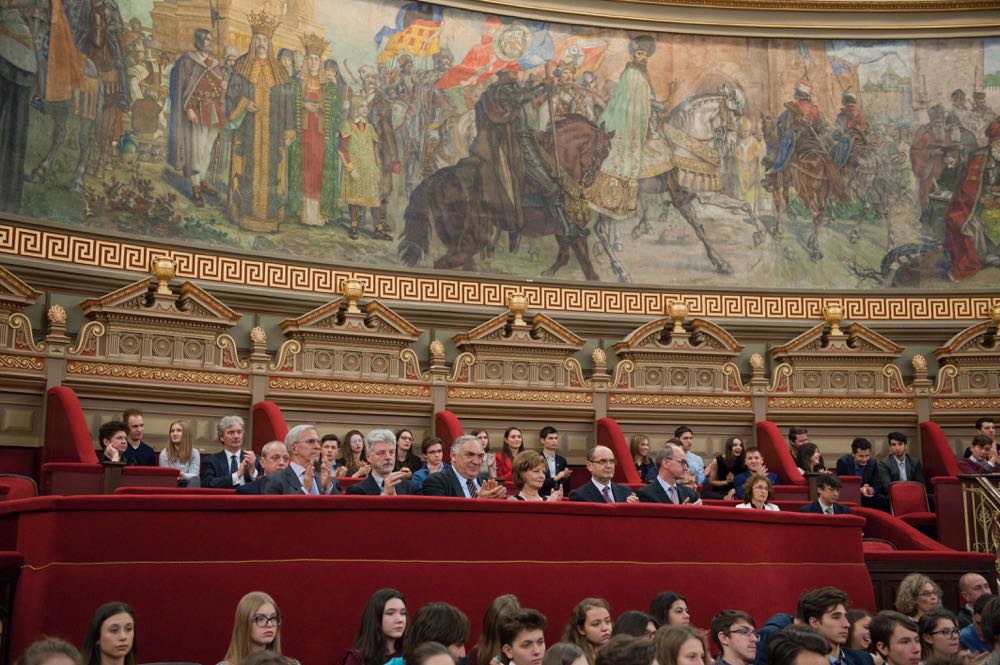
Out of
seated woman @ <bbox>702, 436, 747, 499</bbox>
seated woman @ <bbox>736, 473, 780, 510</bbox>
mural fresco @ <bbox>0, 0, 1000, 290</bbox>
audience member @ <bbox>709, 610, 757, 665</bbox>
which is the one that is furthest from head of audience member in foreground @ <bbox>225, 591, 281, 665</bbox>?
mural fresco @ <bbox>0, 0, 1000, 290</bbox>

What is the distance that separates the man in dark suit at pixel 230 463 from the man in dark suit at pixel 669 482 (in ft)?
9.39

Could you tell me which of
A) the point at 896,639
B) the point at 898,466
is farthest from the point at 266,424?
the point at 896,639

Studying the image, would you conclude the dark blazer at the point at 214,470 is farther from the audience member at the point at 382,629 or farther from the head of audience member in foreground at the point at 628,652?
the head of audience member in foreground at the point at 628,652

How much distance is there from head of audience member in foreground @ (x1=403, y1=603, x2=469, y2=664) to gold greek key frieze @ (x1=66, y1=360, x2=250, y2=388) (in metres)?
7.03

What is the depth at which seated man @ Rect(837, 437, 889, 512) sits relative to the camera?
462 inches

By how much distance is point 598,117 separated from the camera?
1496 centimetres

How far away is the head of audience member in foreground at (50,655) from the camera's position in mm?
3711

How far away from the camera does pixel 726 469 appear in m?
11.8

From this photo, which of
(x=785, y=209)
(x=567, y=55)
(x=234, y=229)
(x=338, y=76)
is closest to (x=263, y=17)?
(x=338, y=76)

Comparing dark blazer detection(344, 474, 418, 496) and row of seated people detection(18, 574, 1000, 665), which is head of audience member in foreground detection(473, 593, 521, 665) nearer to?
row of seated people detection(18, 574, 1000, 665)

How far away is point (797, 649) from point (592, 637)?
1.22 metres

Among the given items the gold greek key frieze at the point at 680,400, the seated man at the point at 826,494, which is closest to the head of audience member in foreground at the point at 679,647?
the seated man at the point at 826,494

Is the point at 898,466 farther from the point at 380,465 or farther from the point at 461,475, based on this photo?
the point at 380,465

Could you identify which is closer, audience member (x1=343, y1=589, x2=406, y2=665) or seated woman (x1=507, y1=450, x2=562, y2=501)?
audience member (x1=343, y1=589, x2=406, y2=665)
